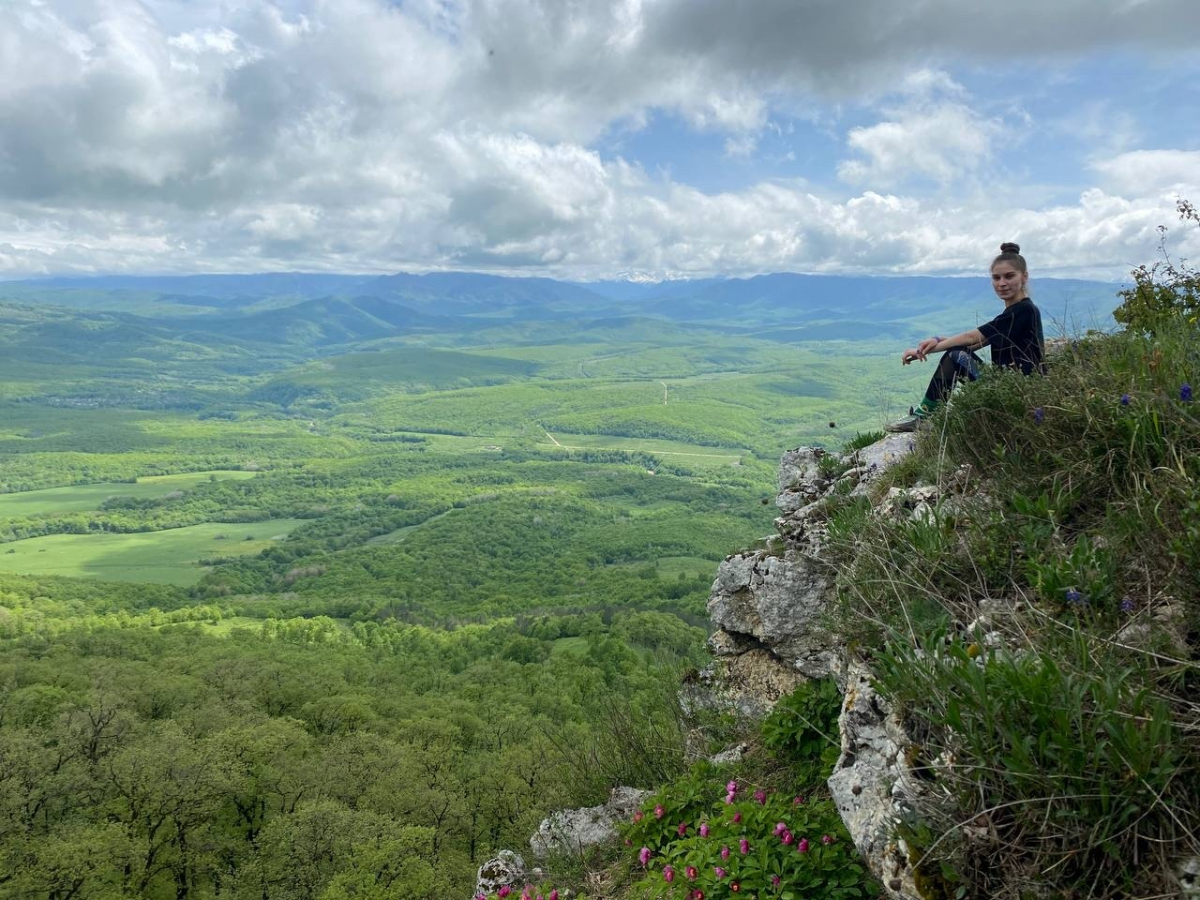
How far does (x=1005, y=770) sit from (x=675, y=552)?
113 metres

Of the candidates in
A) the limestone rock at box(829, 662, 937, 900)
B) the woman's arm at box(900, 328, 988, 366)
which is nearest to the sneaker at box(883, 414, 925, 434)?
the woman's arm at box(900, 328, 988, 366)

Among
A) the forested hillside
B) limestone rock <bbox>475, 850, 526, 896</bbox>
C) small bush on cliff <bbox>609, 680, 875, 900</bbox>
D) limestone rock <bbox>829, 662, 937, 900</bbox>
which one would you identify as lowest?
the forested hillside

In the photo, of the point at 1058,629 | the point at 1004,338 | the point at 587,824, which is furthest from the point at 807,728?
the point at 1004,338

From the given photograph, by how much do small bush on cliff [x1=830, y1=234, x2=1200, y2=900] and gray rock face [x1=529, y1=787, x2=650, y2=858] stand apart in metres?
4.28

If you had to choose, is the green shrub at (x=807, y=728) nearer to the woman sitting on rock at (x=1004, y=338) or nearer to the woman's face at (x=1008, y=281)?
the woman sitting on rock at (x=1004, y=338)

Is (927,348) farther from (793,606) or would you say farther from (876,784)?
(876,784)

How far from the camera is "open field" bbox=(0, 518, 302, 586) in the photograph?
111775 millimetres

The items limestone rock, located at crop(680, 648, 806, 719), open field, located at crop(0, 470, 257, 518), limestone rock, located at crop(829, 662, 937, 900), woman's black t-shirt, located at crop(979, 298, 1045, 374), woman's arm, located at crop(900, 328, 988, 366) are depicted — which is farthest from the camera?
open field, located at crop(0, 470, 257, 518)

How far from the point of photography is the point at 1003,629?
378 cm

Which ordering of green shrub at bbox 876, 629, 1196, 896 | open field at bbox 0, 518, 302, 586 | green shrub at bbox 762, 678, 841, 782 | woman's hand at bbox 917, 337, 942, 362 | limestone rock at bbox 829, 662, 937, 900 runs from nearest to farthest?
green shrub at bbox 876, 629, 1196, 896, limestone rock at bbox 829, 662, 937, 900, green shrub at bbox 762, 678, 841, 782, woman's hand at bbox 917, 337, 942, 362, open field at bbox 0, 518, 302, 586

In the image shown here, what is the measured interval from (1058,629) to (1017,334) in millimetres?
4742

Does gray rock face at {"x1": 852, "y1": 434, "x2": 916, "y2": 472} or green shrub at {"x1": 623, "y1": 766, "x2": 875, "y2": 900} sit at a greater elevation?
gray rock face at {"x1": 852, "y1": 434, "x2": 916, "y2": 472}

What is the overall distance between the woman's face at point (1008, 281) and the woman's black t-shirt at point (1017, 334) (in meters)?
0.12

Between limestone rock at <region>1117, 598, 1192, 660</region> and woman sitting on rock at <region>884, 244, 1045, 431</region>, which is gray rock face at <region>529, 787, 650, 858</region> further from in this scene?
woman sitting on rock at <region>884, 244, 1045, 431</region>
